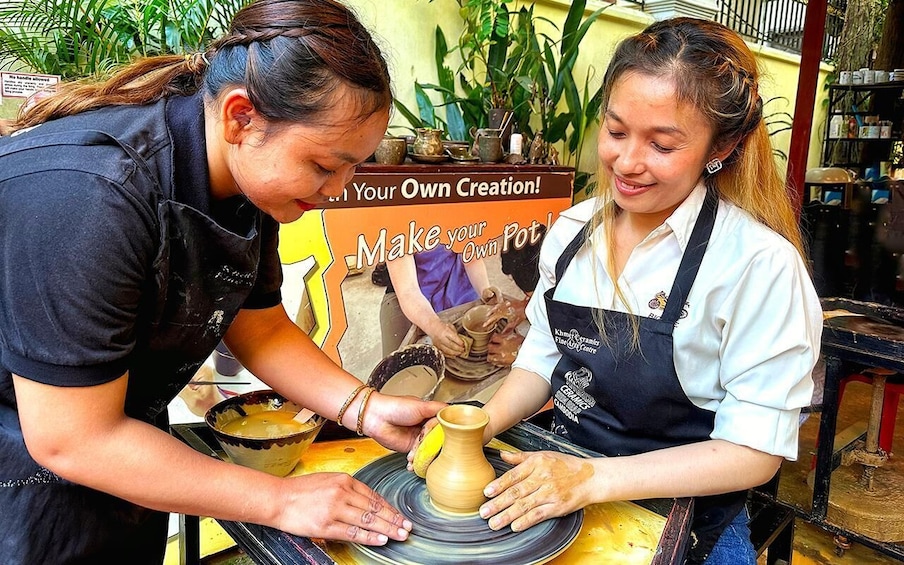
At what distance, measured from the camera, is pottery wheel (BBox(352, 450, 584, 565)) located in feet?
3.37

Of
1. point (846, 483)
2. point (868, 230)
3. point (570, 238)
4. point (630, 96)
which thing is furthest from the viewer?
point (868, 230)

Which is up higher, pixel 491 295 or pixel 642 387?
pixel 642 387

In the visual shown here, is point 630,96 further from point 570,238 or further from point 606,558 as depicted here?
point 606,558

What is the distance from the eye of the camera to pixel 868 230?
6.13 m

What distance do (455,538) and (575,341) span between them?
0.65 meters

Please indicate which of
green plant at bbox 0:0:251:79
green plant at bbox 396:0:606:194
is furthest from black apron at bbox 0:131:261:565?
green plant at bbox 396:0:606:194

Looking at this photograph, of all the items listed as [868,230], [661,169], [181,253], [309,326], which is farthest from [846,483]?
[868,230]

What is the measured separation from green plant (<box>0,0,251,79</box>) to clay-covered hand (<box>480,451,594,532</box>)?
2087 mm

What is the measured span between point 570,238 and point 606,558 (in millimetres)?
878

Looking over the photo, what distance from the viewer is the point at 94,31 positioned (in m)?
2.54

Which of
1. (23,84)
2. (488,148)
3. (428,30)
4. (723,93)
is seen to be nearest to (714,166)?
(723,93)

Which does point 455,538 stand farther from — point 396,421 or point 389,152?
point 389,152

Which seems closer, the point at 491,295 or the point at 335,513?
the point at 335,513

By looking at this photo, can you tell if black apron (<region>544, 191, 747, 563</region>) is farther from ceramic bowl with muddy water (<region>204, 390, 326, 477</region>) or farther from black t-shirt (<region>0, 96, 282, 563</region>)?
black t-shirt (<region>0, 96, 282, 563</region>)
